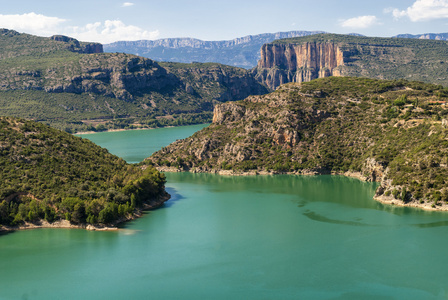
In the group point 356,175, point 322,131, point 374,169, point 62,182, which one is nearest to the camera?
point 62,182

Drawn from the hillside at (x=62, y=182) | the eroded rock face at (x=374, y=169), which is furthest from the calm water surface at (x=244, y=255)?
the eroded rock face at (x=374, y=169)

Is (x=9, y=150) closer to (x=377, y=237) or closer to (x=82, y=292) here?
(x=82, y=292)

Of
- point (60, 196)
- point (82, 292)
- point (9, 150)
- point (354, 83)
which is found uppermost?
point (354, 83)

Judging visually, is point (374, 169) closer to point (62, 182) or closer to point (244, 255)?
point (244, 255)

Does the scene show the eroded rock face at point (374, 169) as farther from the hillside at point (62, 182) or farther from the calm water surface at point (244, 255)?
the hillside at point (62, 182)

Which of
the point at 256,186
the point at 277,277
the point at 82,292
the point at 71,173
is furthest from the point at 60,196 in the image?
the point at 256,186

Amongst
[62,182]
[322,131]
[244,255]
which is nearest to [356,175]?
[322,131]
